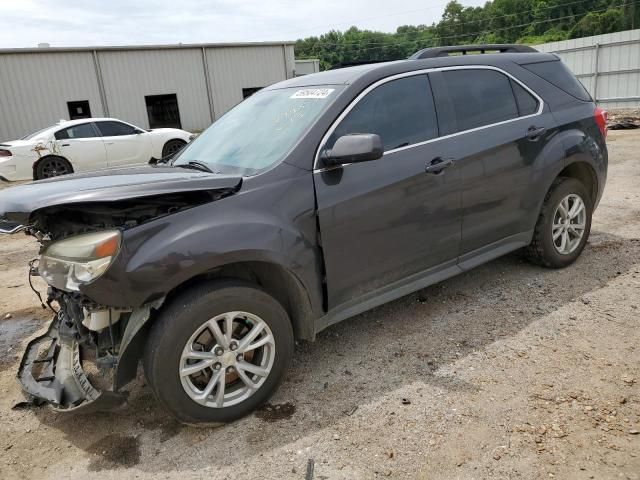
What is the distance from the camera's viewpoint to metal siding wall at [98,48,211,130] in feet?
71.3

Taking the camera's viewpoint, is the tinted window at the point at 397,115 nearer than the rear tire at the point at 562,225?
Yes

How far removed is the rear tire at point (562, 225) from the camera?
4.23 m

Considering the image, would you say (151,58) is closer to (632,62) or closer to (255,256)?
(632,62)

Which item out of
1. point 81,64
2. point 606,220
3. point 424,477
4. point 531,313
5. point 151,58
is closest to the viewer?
point 424,477

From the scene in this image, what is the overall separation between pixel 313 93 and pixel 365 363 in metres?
1.83

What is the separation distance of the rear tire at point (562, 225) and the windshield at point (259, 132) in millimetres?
2199

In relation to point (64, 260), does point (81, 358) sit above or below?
below

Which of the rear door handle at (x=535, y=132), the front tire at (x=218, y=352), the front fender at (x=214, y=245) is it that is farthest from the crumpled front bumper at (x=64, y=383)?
the rear door handle at (x=535, y=132)

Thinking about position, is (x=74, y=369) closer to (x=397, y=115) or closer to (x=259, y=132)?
(x=259, y=132)

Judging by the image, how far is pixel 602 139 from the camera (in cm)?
452

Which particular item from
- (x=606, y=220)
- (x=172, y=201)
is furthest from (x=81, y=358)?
(x=606, y=220)

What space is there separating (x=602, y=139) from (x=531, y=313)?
1.90 metres

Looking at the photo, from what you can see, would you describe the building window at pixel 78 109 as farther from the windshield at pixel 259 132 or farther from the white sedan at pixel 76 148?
the windshield at pixel 259 132

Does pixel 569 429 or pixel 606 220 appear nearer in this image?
pixel 569 429
